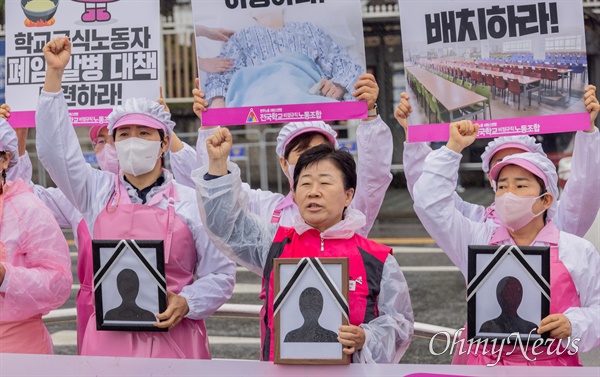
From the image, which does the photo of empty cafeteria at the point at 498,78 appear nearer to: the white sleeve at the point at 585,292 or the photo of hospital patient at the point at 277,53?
the photo of hospital patient at the point at 277,53

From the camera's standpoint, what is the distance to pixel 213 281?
3.98 m

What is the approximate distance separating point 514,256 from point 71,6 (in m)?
2.44

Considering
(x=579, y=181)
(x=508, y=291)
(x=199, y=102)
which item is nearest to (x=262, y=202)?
(x=199, y=102)

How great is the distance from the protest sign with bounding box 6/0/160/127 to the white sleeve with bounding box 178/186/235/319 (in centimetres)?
69

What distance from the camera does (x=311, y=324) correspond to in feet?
9.75

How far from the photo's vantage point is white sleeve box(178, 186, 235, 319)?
3.88 meters

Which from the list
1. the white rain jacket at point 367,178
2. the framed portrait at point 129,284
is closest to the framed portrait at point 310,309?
the framed portrait at point 129,284

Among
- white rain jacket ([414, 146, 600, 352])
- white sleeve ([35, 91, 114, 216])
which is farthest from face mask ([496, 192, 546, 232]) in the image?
white sleeve ([35, 91, 114, 216])

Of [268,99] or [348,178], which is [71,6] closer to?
[268,99]

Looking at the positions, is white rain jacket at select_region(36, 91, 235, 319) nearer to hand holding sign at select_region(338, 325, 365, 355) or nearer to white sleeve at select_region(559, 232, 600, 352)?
hand holding sign at select_region(338, 325, 365, 355)

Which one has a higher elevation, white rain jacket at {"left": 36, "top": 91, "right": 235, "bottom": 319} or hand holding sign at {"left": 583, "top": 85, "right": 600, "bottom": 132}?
hand holding sign at {"left": 583, "top": 85, "right": 600, "bottom": 132}

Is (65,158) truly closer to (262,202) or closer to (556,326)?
(262,202)

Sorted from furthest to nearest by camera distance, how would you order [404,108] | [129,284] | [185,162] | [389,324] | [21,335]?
[185,162]
[404,108]
[21,335]
[129,284]
[389,324]

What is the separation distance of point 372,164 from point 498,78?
27.0 inches
